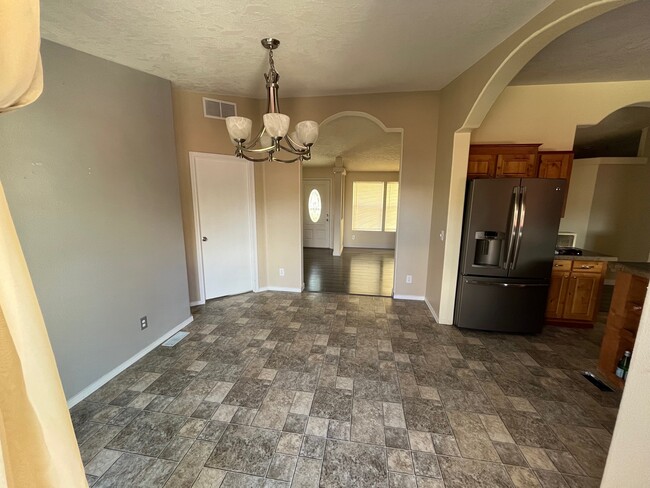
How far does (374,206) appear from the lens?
797cm

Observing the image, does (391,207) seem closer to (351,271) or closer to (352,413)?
(351,271)

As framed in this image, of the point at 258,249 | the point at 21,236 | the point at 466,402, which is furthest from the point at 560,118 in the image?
the point at 21,236

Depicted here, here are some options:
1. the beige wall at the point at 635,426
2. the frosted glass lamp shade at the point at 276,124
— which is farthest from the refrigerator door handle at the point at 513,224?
the frosted glass lamp shade at the point at 276,124

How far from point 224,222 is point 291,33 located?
2.47m

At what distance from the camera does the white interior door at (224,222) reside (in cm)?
348

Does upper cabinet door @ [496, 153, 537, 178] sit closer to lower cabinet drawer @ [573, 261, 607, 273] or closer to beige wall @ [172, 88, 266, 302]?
lower cabinet drawer @ [573, 261, 607, 273]

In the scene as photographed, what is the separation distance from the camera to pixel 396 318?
3.28m

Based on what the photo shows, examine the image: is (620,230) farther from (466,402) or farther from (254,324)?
(254,324)

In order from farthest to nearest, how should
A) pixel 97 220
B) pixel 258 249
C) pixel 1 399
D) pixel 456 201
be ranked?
pixel 258 249
pixel 456 201
pixel 97 220
pixel 1 399

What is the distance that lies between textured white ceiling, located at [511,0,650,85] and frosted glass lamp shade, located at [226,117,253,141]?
2.54 m

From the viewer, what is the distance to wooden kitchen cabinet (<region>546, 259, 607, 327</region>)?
2941 mm

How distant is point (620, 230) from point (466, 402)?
483 centimetres

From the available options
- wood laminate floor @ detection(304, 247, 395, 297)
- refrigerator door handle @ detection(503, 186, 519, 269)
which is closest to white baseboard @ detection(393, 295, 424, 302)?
wood laminate floor @ detection(304, 247, 395, 297)

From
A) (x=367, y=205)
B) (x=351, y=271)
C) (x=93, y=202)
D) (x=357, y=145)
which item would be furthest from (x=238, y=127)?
(x=367, y=205)
